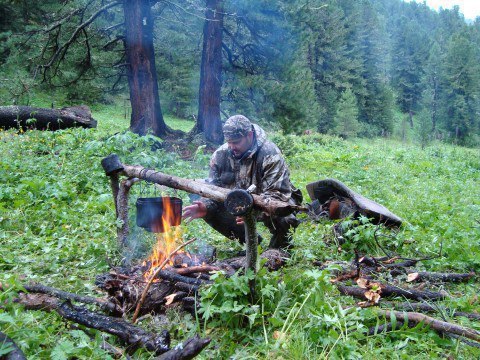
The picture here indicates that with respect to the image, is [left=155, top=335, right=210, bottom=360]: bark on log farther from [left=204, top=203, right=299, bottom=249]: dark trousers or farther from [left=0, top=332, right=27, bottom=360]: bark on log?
[left=204, top=203, right=299, bottom=249]: dark trousers

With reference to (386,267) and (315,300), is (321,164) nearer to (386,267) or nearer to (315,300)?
(386,267)

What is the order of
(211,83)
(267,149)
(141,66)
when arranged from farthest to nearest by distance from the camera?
(211,83), (141,66), (267,149)

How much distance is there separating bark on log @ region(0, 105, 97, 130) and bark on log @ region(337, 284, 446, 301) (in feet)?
30.3

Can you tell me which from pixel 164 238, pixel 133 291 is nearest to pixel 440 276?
pixel 164 238

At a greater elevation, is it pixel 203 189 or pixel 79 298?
pixel 203 189

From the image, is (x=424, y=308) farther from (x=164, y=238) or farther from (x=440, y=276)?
(x=164, y=238)

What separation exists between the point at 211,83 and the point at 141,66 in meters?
1.92

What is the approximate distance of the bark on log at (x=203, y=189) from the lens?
264 cm

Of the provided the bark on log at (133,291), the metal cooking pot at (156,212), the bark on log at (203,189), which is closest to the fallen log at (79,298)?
the bark on log at (133,291)

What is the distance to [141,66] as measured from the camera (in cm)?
1082

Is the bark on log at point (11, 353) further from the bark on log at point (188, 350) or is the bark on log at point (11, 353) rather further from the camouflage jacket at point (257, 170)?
the camouflage jacket at point (257, 170)

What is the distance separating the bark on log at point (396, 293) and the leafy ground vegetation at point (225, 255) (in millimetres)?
88

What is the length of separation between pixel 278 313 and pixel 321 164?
9.20m

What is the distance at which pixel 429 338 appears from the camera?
3.09m
